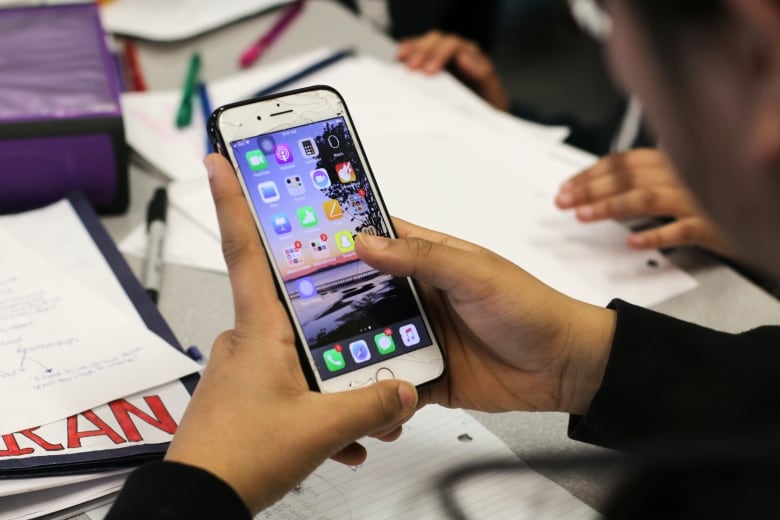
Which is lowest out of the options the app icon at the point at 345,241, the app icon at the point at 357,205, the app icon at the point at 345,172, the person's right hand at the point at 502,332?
the person's right hand at the point at 502,332

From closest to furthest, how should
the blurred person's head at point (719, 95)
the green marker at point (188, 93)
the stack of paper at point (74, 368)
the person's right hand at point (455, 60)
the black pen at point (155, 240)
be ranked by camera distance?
the blurred person's head at point (719, 95) < the stack of paper at point (74, 368) < the black pen at point (155, 240) < the green marker at point (188, 93) < the person's right hand at point (455, 60)

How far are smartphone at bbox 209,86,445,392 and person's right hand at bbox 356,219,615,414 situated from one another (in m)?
0.03

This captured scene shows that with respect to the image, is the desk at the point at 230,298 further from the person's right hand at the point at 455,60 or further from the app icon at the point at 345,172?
the app icon at the point at 345,172

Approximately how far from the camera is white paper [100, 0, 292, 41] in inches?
44.2

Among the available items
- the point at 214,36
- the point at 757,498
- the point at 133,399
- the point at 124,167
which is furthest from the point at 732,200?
the point at 214,36

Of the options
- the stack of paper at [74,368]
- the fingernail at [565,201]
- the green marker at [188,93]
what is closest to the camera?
the stack of paper at [74,368]

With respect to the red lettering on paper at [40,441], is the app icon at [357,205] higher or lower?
higher

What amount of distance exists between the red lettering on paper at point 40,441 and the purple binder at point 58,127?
301 millimetres

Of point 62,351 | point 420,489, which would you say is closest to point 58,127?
point 62,351

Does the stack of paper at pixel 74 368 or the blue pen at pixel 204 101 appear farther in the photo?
the blue pen at pixel 204 101

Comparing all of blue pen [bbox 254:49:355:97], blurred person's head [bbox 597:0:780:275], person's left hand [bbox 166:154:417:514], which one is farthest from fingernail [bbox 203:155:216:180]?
blue pen [bbox 254:49:355:97]

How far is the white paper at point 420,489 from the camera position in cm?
57

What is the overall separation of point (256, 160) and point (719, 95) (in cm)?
38

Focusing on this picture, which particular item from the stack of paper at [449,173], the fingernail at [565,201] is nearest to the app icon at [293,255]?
the stack of paper at [449,173]
